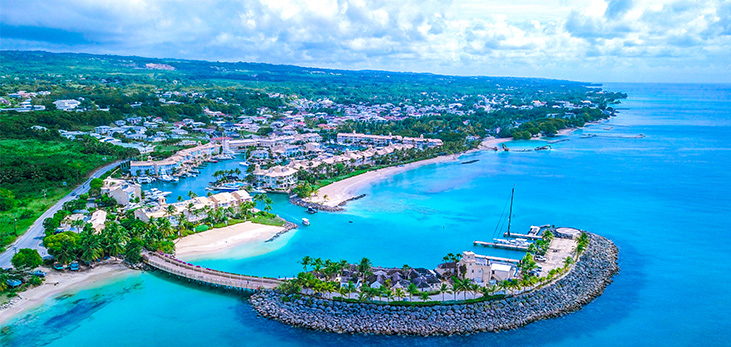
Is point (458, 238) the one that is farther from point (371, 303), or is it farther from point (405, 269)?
point (371, 303)

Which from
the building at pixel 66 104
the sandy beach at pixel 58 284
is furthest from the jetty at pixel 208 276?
the building at pixel 66 104

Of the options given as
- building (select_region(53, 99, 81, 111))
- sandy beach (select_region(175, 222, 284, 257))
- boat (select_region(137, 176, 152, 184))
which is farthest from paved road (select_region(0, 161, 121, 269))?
building (select_region(53, 99, 81, 111))

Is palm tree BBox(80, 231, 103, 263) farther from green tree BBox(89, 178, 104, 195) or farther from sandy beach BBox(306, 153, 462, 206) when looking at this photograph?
sandy beach BBox(306, 153, 462, 206)

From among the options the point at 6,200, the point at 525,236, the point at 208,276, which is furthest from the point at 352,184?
the point at 6,200

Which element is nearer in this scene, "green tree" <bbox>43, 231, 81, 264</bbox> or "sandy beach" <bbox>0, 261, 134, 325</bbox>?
"sandy beach" <bbox>0, 261, 134, 325</bbox>

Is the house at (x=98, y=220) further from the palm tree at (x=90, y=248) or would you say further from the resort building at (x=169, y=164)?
the resort building at (x=169, y=164)
